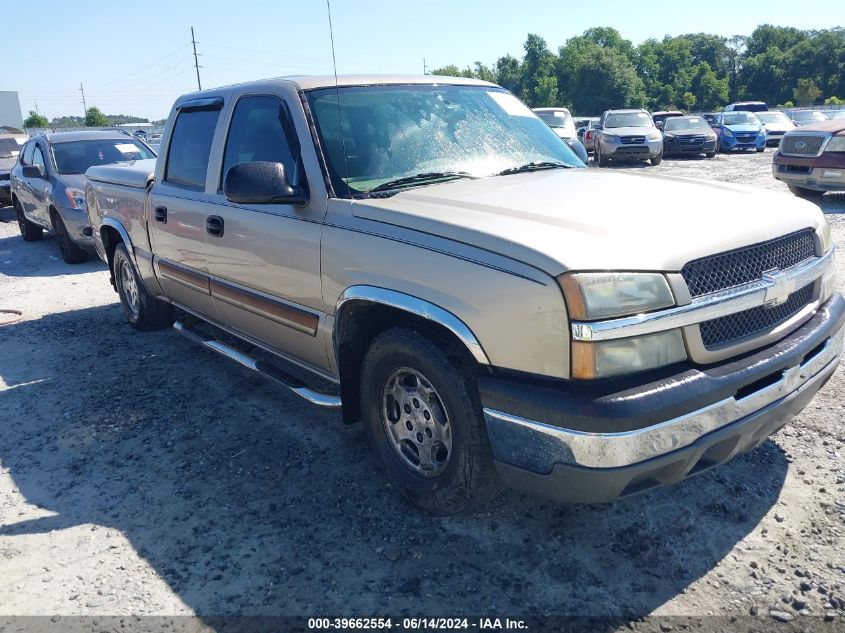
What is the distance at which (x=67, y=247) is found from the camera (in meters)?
9.45

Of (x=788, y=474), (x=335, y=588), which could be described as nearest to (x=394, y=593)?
(x=335, y=588)

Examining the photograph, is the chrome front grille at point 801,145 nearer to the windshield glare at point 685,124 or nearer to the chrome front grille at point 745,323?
the chrome front grille at point 745,323

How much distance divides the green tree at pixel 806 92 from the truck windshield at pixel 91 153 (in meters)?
87.3

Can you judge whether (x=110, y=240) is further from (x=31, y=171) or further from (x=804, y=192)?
(x=804, y=192)

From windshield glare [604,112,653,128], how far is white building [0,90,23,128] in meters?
73.2

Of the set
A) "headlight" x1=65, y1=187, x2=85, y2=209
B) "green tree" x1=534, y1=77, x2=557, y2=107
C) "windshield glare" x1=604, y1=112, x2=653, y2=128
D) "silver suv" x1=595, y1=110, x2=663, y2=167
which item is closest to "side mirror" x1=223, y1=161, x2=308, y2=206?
"headlight" x1=65, y1=187, x2=85, y2=209

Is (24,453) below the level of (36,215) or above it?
below

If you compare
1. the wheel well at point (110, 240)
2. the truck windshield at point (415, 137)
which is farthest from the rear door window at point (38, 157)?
the truck windshield at point (415, 137)

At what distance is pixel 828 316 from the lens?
299 cm

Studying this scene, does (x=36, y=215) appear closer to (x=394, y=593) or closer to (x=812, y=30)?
(x=394, y=593)

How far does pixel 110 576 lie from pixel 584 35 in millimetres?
128353

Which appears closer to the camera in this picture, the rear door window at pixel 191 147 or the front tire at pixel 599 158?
the rear door window at pixel 191 147

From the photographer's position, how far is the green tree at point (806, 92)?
260ft

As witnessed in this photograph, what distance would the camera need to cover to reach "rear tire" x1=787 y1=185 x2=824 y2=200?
1152 cm
